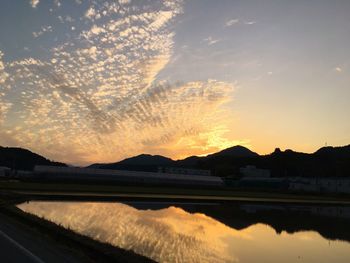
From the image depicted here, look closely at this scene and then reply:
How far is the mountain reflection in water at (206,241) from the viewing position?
19.6 meters

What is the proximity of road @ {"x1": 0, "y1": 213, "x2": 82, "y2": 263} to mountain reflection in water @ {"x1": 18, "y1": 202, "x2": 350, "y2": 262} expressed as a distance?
3.50 meters

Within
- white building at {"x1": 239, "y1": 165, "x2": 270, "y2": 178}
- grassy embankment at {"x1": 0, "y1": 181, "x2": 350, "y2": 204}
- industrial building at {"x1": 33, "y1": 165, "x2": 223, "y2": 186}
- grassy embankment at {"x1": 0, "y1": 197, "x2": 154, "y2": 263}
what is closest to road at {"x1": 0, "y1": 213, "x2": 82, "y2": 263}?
grassy embankment at {"x1": 0, "y1": 197, "x2": 154, "y2": 263}

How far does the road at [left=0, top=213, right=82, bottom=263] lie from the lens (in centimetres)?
1372

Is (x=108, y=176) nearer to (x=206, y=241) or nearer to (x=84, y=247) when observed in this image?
(x=206, y=241)

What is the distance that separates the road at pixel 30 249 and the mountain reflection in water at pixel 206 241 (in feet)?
11.5

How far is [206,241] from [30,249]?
37.3 ft

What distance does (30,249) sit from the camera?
15.5 m

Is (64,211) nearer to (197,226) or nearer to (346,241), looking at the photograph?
(197,226)

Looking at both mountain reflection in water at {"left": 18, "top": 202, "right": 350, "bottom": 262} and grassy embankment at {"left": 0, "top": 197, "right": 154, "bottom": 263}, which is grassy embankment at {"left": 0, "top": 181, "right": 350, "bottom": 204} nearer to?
mountain reflection in water at {"left": 18, "top": 202, "right": 350, "bottom": 262}

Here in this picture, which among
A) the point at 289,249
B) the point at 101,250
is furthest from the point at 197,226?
the point at 101,250

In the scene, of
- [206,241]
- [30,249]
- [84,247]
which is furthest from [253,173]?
[30,249]

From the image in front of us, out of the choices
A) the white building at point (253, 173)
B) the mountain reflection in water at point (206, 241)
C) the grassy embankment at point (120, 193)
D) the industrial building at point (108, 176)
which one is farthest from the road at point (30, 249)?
the white building at point (253, 173)

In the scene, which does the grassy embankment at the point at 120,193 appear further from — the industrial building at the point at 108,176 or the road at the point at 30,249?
the road at the point at 30,249

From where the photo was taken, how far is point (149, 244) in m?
21.1
